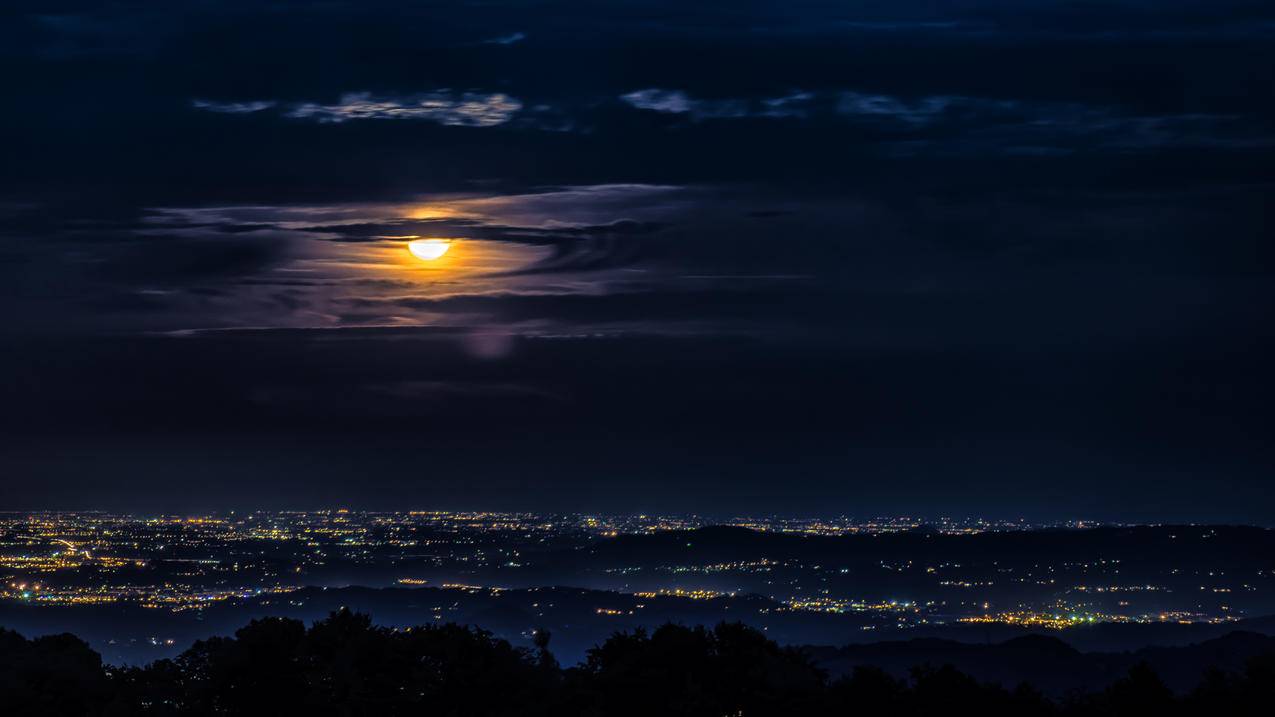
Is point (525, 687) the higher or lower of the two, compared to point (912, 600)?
higher

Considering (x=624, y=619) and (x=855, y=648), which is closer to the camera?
(x=855, y=648)

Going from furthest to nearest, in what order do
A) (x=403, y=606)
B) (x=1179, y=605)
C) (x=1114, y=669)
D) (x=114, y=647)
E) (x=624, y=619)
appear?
(x=1179, y=605)
(x=403, y=606)
(x=624, y=619)
(x=114, y=647)
(x=1114, y=669)

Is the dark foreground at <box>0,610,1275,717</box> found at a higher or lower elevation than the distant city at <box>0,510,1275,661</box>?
higher

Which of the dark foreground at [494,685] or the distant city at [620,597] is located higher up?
the dark foreground at [494,685]

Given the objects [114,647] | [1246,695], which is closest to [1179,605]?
[114,647]

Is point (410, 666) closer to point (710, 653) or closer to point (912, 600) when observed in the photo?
point (710, 653)

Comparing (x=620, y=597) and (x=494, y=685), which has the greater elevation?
(x=494, y=685)

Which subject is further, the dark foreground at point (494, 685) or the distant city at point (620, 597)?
the distant city at point (620, 597)

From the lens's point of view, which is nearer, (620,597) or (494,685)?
(494,685)
